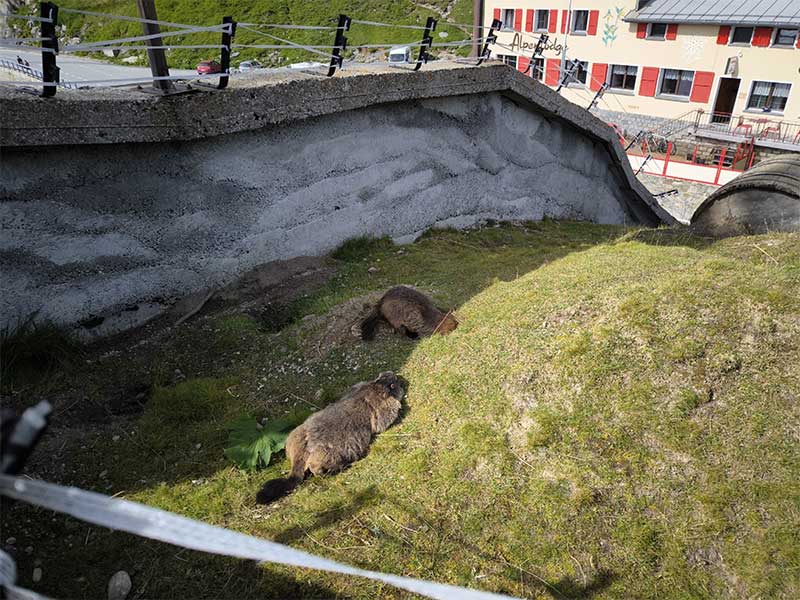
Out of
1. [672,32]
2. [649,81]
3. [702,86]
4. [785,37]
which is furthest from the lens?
[649,81]

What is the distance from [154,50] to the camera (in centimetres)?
583

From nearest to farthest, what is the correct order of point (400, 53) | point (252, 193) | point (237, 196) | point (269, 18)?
point (237, 196)
point (252, 193)
point (400, 53)
point (269, 18)

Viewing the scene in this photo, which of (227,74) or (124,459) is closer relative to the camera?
(124,459)

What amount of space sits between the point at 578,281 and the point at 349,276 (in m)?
3.02

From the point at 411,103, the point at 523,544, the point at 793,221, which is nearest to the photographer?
the point at 523,544

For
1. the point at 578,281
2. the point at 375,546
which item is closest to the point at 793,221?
the point at 578,281

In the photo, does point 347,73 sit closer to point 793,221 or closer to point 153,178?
point 153,178

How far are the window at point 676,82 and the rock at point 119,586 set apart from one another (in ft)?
103

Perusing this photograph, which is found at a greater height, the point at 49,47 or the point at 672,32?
the point at 672,32

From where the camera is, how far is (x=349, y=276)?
747 centimetres

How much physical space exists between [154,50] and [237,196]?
1784 mm

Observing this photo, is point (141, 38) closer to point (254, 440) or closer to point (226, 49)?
point (226, 49)

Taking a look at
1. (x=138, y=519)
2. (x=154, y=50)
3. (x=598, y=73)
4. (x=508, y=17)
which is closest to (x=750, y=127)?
(x=598, y=73)

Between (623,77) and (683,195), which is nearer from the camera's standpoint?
(683,195)
